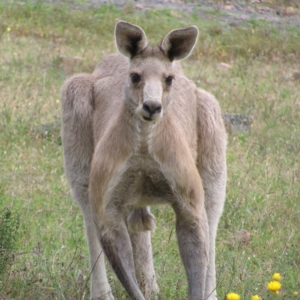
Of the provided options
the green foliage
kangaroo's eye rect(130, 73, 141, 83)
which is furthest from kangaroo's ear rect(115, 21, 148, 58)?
the green foliage

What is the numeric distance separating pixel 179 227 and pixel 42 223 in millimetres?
1850

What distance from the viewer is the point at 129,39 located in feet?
15.4

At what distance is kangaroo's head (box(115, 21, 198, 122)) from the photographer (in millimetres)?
4340

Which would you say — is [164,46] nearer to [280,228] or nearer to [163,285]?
[163,285]

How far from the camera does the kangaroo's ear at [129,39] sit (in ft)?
15.3

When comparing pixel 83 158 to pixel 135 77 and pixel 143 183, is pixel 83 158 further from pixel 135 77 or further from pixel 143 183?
pixel 135 77

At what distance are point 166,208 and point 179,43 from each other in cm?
211

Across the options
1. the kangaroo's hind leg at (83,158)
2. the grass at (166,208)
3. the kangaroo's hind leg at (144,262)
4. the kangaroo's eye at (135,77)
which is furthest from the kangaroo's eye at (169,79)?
the grass at (166,208)

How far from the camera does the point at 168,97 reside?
454 cm

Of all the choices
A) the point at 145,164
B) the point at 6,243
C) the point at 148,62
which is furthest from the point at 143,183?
the point at 6,243

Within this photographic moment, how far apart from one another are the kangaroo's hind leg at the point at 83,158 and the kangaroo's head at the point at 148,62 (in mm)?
783

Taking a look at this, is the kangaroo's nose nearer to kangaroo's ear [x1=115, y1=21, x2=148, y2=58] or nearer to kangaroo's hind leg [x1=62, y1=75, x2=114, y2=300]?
kangaroo's ear [x1=115, y1=21, x2=148, y2=58]

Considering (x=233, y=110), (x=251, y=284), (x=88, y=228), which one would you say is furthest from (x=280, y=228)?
(x=233, y=110)

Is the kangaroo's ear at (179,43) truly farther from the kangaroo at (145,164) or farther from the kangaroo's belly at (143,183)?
the kangaroo's belly at (143,183)
